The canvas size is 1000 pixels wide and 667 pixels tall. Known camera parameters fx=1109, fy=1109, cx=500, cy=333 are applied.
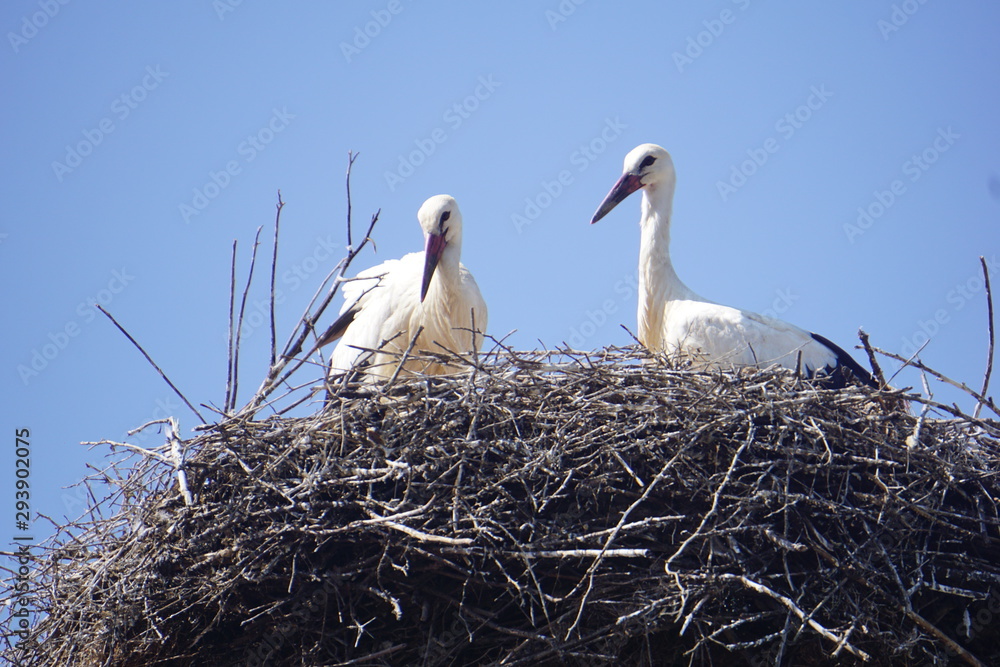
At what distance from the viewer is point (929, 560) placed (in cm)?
288

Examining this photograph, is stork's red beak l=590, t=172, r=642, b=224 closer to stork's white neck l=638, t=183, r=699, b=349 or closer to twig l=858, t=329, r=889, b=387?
stork's white neck l=638, t=183, r=699, b=349

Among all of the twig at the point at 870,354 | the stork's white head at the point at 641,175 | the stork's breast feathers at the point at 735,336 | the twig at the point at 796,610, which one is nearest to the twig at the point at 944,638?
the twig at the point at 796,610

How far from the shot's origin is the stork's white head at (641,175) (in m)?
4.59

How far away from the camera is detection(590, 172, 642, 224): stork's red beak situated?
4582 mm

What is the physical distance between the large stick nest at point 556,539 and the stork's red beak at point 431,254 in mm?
1089

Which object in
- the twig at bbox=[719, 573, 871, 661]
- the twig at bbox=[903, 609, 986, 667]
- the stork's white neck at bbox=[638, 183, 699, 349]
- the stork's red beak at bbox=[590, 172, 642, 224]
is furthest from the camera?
the stork's red beak at bbox=[590, 172, 642, 224]

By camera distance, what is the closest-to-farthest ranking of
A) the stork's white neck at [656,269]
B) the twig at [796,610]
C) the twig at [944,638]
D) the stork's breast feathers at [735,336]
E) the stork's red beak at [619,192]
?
the twig at [796,610], the twig at [944,638], the stork's breast feathers at [735,336], the stork's white neck at [656,269], the stork's red beak at [619,192]

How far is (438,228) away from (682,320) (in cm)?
100

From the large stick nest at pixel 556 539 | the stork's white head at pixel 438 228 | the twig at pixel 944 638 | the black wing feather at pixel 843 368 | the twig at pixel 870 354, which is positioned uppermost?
the stork's white head at pixel 438 228

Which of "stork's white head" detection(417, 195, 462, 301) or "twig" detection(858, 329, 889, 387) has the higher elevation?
"stork's white head" detection(417, 195, 462, 301)

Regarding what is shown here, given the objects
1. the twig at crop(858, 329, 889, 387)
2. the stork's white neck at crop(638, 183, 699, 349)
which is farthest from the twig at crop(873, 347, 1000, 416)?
the stork's white neck at crop(638, 183, 699, 349)

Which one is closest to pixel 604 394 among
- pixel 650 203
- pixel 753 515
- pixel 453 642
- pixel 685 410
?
pixel 685 410

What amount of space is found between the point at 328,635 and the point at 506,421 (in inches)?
29.4

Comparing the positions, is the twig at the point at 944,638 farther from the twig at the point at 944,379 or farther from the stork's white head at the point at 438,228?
the stork's white head at the point at 438,228
